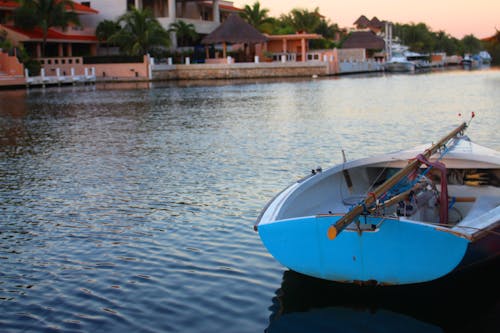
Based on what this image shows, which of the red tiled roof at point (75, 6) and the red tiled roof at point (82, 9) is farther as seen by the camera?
the red tiled roof at point (82, 9)

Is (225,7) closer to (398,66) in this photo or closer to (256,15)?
(256,15)

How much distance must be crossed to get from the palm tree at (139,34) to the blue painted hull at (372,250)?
6420 cm

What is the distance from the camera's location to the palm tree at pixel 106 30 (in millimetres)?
74312

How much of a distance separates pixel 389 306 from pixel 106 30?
231 ft

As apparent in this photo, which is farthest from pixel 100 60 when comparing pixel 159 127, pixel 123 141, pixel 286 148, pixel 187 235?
pixel 187 235

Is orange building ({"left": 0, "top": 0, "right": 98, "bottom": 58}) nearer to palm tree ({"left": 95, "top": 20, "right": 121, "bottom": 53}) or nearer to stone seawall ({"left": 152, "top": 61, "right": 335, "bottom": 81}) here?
palm tree ({"left": 95, "top": 20, "right": 121, "bottom": 53})

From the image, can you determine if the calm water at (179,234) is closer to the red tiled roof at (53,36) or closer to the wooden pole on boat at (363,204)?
the wooden pole on boat at (363,204)

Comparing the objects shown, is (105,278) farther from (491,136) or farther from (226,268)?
(491,136)

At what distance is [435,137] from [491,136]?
1.84 m

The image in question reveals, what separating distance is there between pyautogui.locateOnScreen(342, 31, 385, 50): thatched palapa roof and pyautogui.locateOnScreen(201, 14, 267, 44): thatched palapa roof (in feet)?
101

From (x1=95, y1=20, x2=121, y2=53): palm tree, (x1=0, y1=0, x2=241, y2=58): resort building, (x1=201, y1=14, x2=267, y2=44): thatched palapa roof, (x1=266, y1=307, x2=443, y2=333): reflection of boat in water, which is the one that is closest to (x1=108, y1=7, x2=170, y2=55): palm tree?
(x1=95, y1=20, x2=121, y2=53): palm tree

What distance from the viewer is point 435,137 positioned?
23484 millimetres

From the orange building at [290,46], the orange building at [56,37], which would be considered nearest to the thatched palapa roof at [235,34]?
the orange building at [290,46]

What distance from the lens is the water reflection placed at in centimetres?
757
